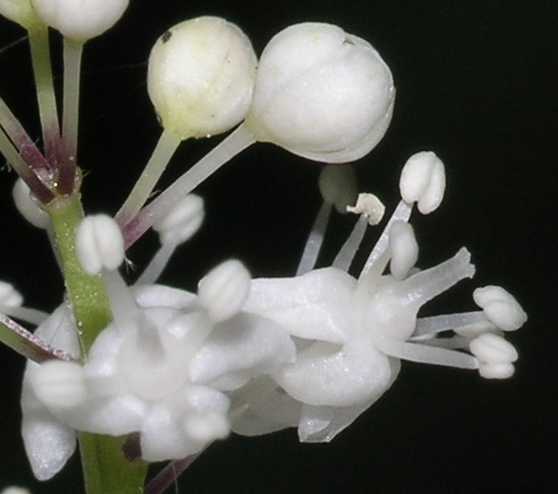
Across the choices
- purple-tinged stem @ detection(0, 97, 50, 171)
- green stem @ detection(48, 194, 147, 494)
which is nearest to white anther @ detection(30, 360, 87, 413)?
green stem @ detection(48, 194, 147, 494)

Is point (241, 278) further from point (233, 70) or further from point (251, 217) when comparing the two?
point (251, 217)

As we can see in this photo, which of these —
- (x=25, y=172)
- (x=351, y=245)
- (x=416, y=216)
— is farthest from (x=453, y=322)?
(x=416, y=216)

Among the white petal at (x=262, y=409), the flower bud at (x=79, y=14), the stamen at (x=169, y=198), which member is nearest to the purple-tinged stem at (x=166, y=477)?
the white petal at (x=262, y=409)

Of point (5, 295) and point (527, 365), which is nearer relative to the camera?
point (5, 295)

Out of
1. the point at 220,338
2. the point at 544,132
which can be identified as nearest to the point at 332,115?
the point at 220,338

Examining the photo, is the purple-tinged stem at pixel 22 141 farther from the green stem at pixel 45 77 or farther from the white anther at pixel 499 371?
the white anther at pixel 499 371

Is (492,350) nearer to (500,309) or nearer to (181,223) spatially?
(500,309)

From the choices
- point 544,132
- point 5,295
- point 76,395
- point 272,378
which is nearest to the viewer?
point 76,395
